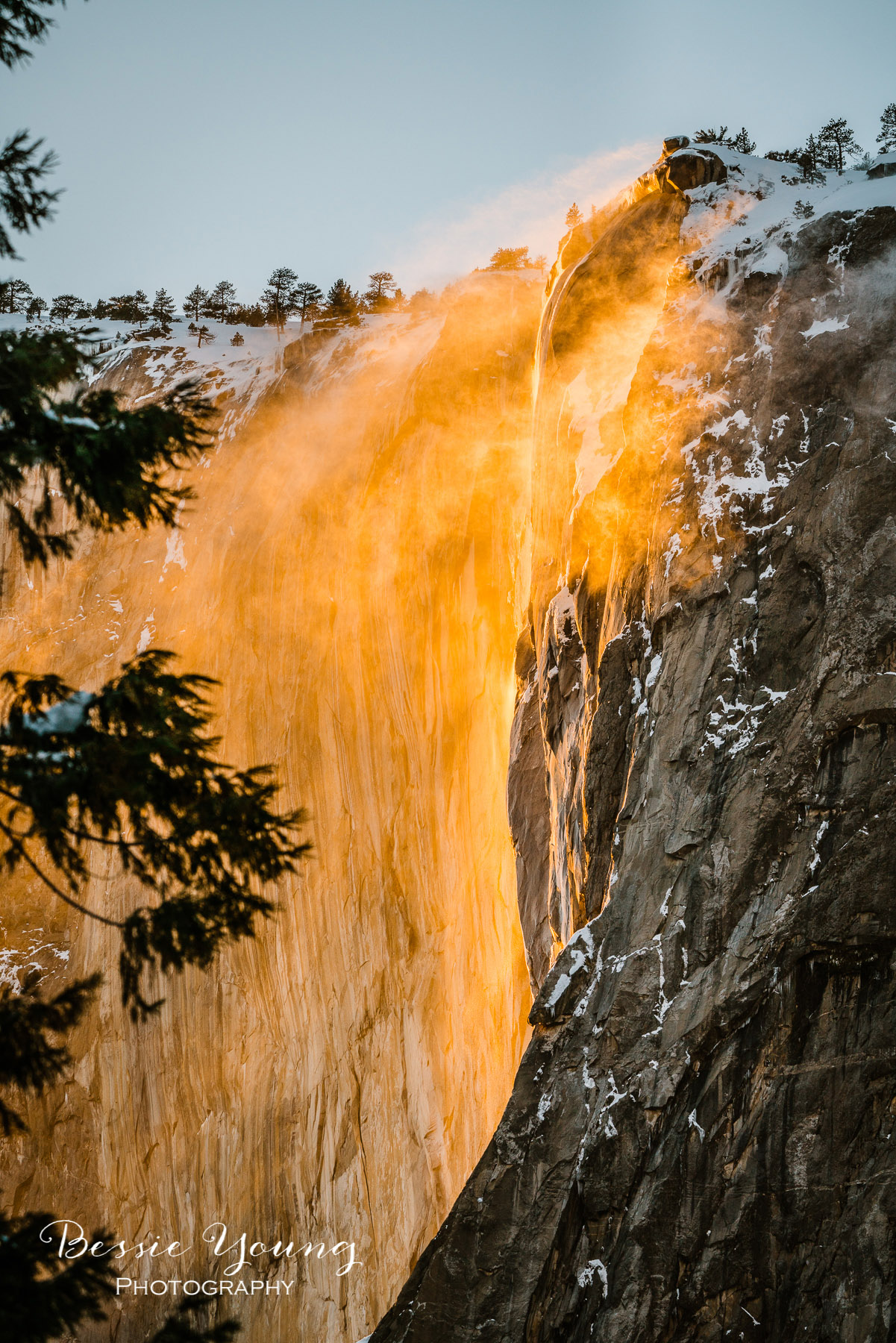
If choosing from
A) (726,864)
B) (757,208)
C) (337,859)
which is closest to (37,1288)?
(726,864)

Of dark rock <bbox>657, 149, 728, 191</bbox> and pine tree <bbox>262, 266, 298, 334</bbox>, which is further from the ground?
pine tree <bbox>262, 266, 298, 334</bbox>

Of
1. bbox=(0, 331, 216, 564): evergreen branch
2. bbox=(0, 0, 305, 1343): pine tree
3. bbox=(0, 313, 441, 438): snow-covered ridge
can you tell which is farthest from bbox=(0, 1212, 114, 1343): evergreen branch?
bbox=(0, 313, 441, 438): snow-covered ridge

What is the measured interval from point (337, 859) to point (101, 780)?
1670cm

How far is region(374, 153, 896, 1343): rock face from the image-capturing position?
9398mm

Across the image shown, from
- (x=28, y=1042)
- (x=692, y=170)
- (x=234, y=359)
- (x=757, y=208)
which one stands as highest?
(x=234, y=359)

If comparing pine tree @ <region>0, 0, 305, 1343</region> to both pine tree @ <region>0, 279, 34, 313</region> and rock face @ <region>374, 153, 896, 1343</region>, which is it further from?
pine tree @ <region>0, 279, 34, 313</region>

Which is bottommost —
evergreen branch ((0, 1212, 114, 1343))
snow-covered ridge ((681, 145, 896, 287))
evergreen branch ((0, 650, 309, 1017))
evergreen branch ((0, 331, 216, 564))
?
evergreen branch ((0, 1212, 114, 1343))

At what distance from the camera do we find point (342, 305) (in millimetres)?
27344

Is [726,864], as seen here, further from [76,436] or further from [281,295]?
[281,295]

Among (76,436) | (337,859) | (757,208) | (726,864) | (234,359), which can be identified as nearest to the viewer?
(76,436)

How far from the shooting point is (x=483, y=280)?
75.2 feet

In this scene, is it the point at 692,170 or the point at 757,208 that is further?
the point at 692,170

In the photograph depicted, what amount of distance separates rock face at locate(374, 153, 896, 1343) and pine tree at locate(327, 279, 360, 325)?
14877 millimetres

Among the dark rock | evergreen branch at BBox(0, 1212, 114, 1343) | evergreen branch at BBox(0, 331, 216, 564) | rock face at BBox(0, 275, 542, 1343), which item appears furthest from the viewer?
rock face at BBox(0, 275, 542, 1343)
